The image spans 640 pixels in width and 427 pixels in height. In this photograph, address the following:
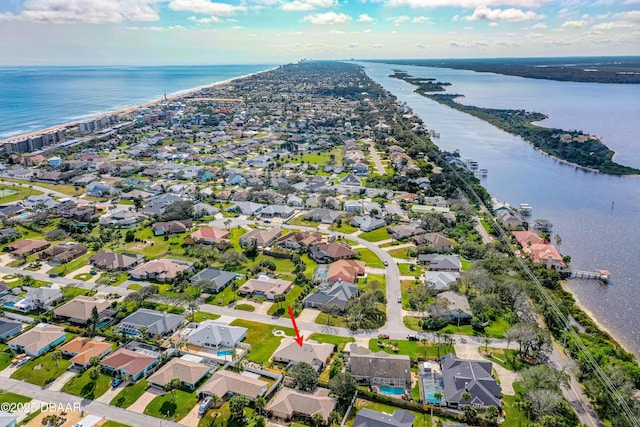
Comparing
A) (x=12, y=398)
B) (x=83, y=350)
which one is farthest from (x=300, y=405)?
(x=12, y=398)

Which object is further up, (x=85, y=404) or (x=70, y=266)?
(x=85, y=404)

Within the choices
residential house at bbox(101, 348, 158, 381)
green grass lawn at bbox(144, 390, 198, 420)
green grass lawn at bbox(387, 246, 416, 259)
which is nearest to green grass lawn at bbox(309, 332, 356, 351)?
green grass lawn at bbox(144, 390, 198, 420)

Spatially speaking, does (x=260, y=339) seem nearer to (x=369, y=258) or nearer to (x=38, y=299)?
(x=369, y=258)

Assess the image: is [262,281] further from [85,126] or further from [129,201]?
[85,126]

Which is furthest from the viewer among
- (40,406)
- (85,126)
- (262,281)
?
(85,126)

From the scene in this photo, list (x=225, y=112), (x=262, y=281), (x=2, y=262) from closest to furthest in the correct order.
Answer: (x=262, y=281), (x=2, y=262), (x=225, y=112)

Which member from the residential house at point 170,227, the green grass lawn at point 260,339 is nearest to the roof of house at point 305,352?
the green grass lawn at point 260,339

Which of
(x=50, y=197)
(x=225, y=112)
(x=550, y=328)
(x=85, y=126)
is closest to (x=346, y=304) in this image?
(x=550, y=328)

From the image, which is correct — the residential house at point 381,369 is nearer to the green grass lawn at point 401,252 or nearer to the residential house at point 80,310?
the green grass lawn at point 401,252
